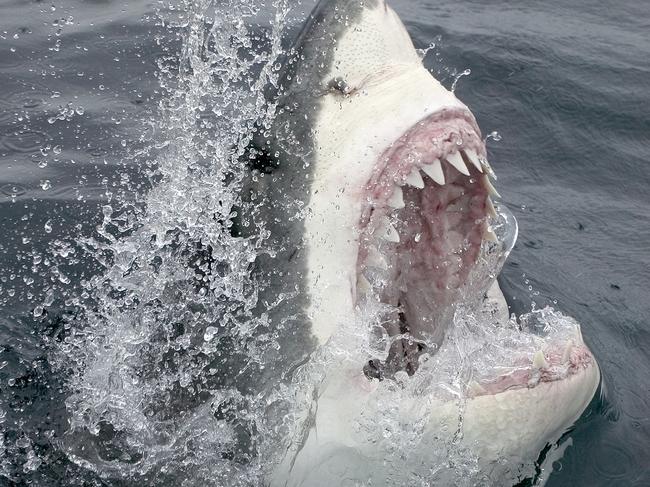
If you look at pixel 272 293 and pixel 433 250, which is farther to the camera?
pixel 433 250

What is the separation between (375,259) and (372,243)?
0.15ft

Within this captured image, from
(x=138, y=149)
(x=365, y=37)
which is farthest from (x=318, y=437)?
(x=138, y=149)

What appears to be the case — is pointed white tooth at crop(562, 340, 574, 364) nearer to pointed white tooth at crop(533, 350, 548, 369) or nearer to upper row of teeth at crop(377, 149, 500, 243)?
pointed white tooth at crop(533, 350, 548, 369)

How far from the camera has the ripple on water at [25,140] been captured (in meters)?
5.08

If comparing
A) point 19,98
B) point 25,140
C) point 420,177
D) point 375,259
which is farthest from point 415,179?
point 19,98

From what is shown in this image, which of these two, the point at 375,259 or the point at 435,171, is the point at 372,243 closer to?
the point at 375,259

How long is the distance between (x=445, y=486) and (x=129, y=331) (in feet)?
3.46

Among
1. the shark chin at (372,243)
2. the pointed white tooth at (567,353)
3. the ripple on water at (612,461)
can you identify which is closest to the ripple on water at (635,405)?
the ripple on water at (612,461)

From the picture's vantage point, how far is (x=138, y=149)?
5109 millimetres

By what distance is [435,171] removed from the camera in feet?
7.69

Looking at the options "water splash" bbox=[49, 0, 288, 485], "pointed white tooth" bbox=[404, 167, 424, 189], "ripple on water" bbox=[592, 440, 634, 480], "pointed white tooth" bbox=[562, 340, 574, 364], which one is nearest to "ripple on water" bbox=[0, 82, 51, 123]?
"water splash" bbox=[49, 0, 288, 485]

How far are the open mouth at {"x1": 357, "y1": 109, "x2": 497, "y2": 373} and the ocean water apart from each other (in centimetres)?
39

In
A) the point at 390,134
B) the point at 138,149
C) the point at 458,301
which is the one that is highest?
the point at 390,134

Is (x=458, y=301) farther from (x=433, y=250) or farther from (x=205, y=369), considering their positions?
(x=205, y=369)
